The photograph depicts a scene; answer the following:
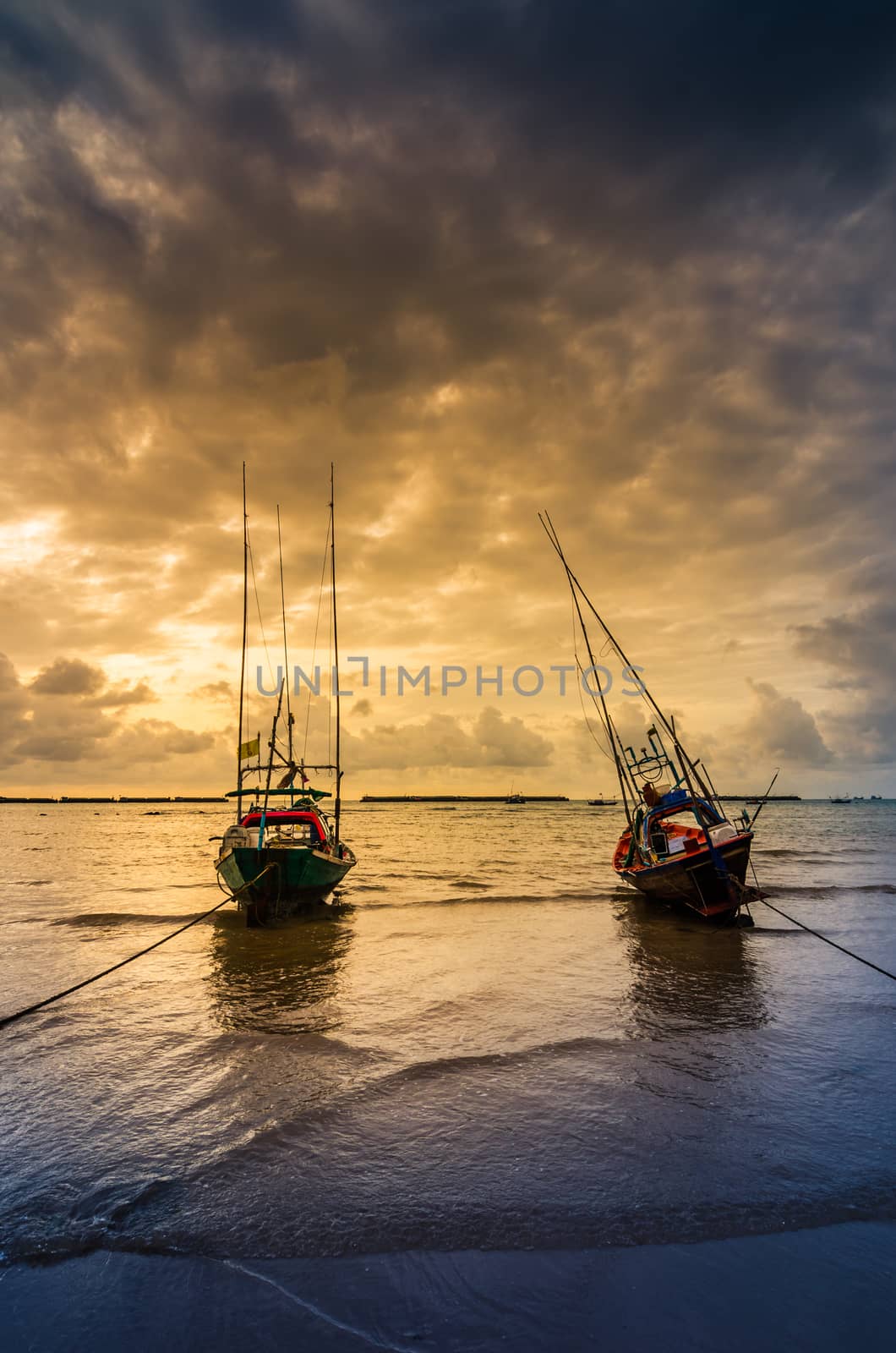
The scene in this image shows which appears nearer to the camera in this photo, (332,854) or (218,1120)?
(218,1120)

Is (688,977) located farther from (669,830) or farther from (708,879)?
(669,830)

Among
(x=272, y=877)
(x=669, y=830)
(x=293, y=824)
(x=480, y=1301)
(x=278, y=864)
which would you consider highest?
(x=293, y=824)

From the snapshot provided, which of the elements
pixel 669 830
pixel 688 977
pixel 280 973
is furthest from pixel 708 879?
pixel 280 973

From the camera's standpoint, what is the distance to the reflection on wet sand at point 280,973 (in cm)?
1159

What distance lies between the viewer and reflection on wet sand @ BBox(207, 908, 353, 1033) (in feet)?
38.0

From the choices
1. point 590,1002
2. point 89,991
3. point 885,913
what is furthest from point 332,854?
point 885,913

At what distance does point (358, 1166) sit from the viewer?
20.9 feet

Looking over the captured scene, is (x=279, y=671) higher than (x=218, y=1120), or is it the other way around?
(x=279, y=671)

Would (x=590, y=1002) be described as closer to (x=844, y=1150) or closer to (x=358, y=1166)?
(x=844, y=1150)

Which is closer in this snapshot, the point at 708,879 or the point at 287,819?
the point at 708,879

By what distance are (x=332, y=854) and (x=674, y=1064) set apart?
17.0 m

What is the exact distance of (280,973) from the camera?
15.3 metres

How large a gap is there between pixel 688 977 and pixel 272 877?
13.3 metres

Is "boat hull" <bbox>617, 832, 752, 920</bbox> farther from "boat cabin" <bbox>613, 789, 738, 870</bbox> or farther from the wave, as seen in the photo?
the wave
